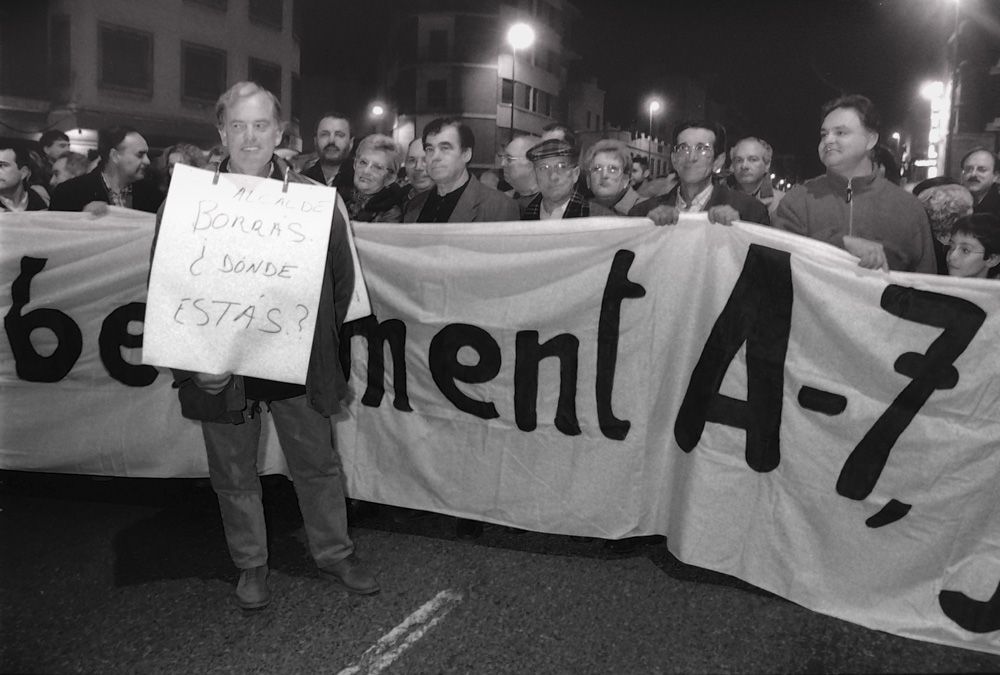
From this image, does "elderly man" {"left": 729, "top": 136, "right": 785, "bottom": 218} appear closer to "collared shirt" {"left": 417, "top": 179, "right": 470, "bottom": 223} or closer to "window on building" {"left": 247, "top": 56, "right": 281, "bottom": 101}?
"collared shirt" {"left": 417, "top": 179, "right": 470, "bottom": 223}

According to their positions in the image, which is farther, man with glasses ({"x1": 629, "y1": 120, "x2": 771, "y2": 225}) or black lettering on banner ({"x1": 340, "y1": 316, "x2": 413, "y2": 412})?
man with glasses ({"x1": 629, "y1": 120, "x2": 771, "y2": 225})

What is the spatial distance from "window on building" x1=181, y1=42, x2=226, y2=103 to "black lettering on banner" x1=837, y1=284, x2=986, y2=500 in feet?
81.6

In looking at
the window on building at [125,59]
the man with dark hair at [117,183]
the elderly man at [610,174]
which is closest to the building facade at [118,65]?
the window on building at [125,59]

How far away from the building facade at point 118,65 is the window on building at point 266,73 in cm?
52

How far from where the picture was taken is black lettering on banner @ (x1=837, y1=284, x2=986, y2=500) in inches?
106

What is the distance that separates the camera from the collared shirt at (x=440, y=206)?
3984mm

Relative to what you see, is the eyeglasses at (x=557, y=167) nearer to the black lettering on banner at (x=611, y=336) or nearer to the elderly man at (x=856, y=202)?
the black lettering on banner at (x=611, y=336)

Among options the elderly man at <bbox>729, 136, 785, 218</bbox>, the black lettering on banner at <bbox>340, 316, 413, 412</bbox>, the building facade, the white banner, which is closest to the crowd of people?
the white banner

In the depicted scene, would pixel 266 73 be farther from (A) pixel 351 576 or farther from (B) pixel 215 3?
(A) pixel 351 576

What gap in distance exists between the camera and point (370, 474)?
3650 mm

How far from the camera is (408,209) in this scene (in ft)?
14.3

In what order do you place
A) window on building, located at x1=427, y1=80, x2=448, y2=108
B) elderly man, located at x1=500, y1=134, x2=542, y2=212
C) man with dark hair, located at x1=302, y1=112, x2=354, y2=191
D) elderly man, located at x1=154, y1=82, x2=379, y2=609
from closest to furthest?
elderly man, located at x1=154, y1=82, x2=379, y2=609, elderly man, located at x1=500, y1=134, x2=542, y2=212, man with dark hair, located at x1=302, y1=112, x2=354, y2=191, window on building, located at x1=427, y1=80, x2=448, y2=108

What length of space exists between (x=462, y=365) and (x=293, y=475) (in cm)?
85

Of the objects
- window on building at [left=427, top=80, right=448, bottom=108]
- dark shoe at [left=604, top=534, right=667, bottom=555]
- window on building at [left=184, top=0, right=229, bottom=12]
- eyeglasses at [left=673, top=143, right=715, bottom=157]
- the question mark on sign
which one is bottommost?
dark shoe at [left=604, top=534, right=667, bottom=555]
